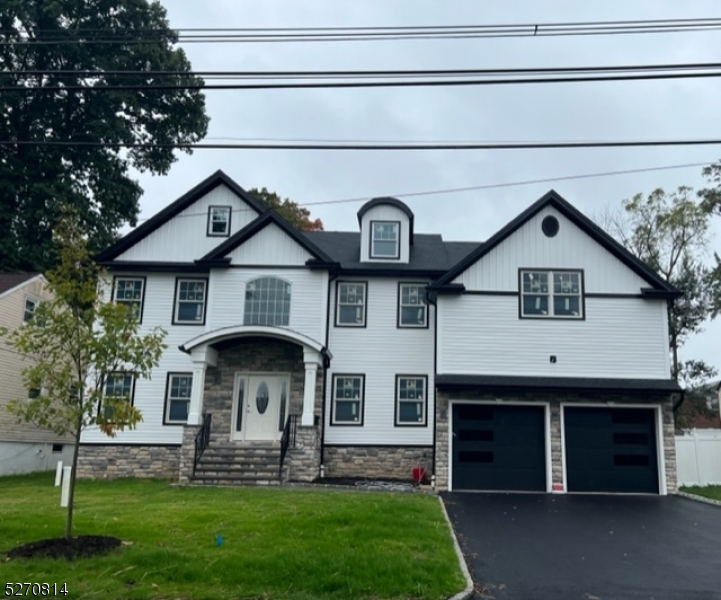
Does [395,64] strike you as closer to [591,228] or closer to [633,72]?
[633,72]

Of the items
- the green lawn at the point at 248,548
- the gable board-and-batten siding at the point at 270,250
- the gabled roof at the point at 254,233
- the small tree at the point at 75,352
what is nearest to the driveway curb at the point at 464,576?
the green lawn at the point at 248,548

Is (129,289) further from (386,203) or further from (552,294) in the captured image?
(552,294)

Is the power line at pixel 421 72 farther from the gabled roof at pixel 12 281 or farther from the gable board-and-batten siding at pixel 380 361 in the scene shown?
the gabled roof at pixel 12 281

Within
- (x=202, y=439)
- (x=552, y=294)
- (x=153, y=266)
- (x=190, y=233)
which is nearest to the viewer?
(x=202, y=439)

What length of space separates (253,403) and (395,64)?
36.6 ft

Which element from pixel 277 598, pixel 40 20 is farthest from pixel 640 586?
pixel 40 20

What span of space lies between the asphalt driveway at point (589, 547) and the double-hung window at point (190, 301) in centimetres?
898

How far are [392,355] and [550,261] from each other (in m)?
A: 5.11

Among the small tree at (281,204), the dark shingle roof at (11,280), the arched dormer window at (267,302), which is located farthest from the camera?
the small tree at (281,204)

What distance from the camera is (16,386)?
890 inches

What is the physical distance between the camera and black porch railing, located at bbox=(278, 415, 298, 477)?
1542cm

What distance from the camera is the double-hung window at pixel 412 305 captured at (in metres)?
18.5

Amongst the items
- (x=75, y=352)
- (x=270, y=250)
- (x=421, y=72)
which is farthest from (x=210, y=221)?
(x=421, y=72)

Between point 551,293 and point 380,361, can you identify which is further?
point 380,361
